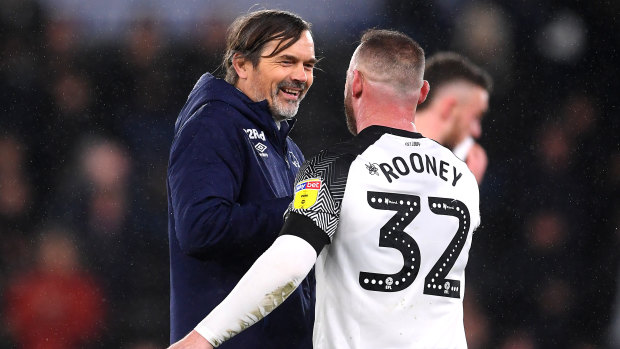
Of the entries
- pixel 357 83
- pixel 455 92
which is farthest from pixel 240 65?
pixel 455 92

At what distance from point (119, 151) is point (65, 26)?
42.6 inches

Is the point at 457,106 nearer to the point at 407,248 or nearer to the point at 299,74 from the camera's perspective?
the point at 299,74

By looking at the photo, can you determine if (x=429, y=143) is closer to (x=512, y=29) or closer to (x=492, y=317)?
(x=492, y=317)

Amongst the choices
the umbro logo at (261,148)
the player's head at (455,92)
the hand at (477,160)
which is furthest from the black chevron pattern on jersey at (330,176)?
the player's head at (455,92)

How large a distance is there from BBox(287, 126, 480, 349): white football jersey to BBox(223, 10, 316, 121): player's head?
813 millimetres

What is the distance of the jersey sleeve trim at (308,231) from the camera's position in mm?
1691

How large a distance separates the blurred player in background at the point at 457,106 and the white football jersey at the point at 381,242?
396cm

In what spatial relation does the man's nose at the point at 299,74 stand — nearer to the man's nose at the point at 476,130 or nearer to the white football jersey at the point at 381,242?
the white football jersey at the point at 381,242

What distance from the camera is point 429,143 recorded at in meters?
1.90

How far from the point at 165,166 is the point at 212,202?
3538 millimetres

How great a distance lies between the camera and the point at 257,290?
167cm

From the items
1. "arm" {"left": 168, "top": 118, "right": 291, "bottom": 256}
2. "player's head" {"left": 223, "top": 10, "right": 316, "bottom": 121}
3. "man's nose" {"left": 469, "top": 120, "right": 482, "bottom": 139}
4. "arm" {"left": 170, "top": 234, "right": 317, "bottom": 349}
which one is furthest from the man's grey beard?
"man's nose" {"left": 469, "top": 120, "right": 482, "bottom": 139}

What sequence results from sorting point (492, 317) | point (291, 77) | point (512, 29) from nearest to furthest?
point (291, 77)
point (492, 317)
point (512, 29)

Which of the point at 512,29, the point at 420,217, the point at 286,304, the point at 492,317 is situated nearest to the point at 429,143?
the point at 420,217
